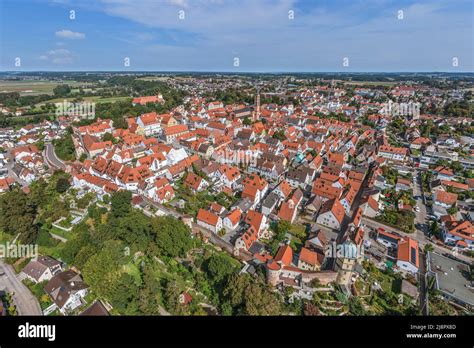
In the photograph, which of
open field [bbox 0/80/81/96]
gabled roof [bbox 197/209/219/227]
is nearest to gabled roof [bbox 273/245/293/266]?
gabled roof [bbox 197/209/219/227]

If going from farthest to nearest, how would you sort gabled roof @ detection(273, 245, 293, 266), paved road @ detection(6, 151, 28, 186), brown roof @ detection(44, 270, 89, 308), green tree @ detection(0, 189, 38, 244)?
paved road @ detection(6, 151, 28, 186)
green tree @ detection(0, 189, 38, 244)
gabled roof @ detection(273, 245, 293, 266)
brown roof @ detection(44, 270, 89, 308)

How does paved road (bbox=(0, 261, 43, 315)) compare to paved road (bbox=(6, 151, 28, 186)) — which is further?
paved road (bbox=(6, 151, 28, 186))

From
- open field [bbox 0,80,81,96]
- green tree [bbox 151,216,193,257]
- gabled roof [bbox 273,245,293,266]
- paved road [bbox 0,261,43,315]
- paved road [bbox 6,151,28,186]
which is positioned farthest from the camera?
open field [bbox 0,80,81,96]

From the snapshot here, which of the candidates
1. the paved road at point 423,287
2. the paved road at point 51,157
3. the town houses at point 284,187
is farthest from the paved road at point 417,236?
the paved road at point 51,157

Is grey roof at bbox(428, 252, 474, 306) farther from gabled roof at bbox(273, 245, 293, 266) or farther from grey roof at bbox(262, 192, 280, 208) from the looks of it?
grey roof at bbox(262, 192, 280, 208)

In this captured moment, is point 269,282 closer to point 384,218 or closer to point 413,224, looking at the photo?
point 384,218
